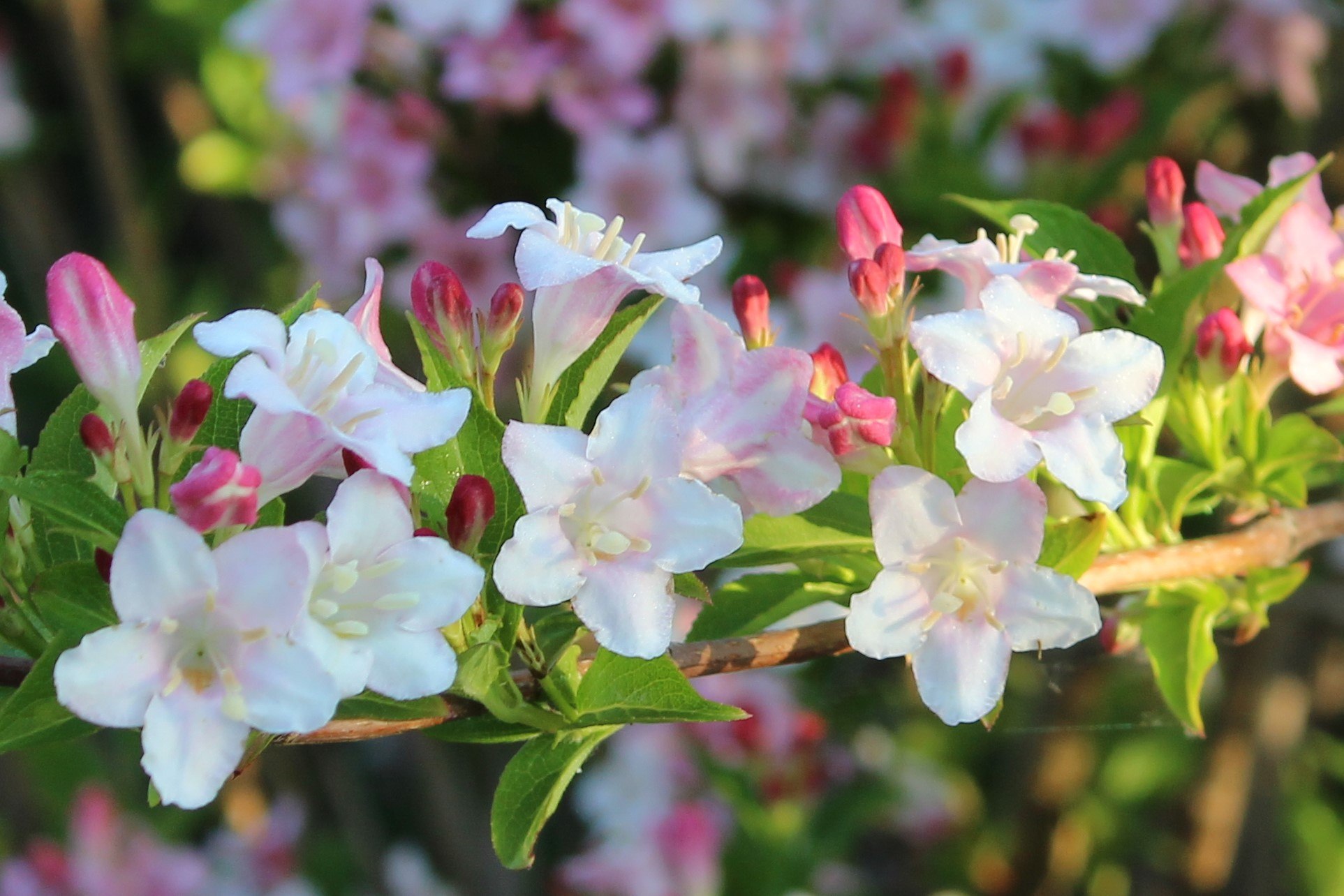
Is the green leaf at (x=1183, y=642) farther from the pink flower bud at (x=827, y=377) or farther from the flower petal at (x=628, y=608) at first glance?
the flower petal at (x=628, y=608)

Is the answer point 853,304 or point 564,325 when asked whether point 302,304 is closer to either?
point 564,325

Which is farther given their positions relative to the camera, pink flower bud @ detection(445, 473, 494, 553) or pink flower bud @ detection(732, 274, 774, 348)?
pink flower bud @ detection(732, 274, 774, 348)

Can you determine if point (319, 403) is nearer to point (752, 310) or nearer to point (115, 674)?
point (115, 674)

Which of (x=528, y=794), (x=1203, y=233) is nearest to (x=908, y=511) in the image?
(x=528, y=794)

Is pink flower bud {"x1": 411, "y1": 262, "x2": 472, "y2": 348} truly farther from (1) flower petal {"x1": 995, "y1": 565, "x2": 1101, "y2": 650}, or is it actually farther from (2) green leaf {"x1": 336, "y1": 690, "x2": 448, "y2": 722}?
(1) flower petal {"x1": 995, "y1": 565, "x2": 1101, "y2": 650}

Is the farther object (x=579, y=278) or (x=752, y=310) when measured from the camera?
(x=752, y=310)

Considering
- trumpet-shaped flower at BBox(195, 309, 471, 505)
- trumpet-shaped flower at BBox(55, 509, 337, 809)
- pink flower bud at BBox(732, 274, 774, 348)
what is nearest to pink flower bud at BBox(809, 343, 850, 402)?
pink flower bud at BBox(732, 274, 774, 348)

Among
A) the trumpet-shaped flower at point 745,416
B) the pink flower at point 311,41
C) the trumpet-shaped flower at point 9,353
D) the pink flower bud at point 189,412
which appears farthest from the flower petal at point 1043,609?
the pink flower at point 311,41
